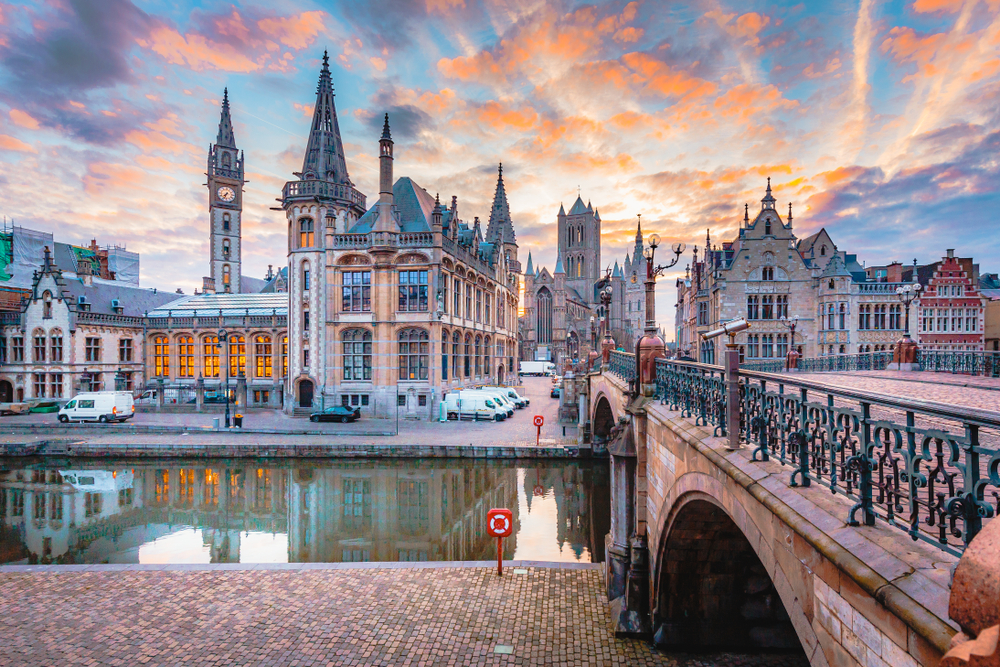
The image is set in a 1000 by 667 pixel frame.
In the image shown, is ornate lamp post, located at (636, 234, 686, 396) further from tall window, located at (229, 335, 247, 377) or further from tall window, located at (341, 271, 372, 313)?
tall window, located at (229, 335, 247, 377)

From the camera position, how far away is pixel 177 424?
3156 centimetres

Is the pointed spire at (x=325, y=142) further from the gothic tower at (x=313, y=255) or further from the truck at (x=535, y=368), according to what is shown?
the truck at (x=535, y=368)

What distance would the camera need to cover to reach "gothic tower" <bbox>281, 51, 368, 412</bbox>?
34312 mm

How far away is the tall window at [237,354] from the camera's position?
41969mm

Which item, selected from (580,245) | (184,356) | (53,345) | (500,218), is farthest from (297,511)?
(580,245)

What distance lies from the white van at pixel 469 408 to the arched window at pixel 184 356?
25.8 metres

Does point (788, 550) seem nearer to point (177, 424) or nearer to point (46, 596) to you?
point (46, 596)

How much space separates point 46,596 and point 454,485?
1321cm

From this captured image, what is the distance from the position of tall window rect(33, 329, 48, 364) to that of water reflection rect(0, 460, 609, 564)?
776 inches

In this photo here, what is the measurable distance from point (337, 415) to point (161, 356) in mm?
23255

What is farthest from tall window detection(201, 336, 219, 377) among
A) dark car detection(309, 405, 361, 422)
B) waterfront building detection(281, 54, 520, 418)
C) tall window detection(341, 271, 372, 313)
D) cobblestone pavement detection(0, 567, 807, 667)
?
cobblestone pavement detection(0, 567, 807, 667)

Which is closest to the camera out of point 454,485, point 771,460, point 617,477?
point 771,460

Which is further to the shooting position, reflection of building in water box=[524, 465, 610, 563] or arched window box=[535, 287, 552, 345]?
arched window box=[535, 287, 552, 345]

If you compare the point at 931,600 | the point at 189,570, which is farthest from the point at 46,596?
the point at 931,600
